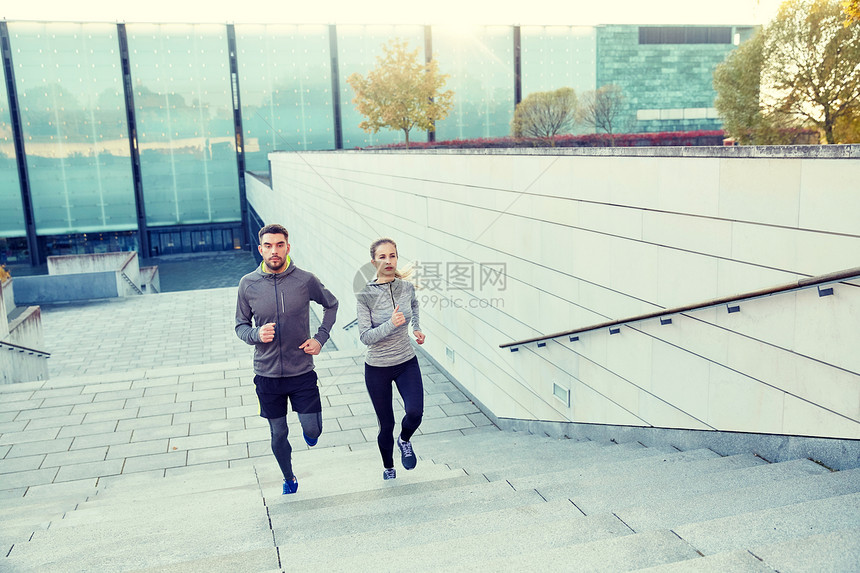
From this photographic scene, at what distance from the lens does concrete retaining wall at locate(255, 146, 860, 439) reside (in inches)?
137

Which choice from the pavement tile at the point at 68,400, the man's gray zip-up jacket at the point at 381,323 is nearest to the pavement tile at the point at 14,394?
the pavement tile at the point at 68,400

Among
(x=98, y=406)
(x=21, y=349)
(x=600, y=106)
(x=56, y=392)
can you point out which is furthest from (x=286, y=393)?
(x=600, y=106)

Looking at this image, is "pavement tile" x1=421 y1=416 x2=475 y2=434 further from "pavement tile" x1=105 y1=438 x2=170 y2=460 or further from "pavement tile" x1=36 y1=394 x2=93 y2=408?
"pavement tile" x1=36 y1=394 x2=93 y2=408

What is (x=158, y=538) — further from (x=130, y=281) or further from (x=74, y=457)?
(x=130, y=281)

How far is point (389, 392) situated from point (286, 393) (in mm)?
728

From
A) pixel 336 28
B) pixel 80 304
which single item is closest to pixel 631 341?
pixel 80 304

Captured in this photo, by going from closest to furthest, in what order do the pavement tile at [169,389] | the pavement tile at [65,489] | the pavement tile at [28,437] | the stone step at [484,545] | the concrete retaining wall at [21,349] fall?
the stone step at [484,545]
the pavement tile at [65,489]
the pavement tile at [28,437]
the pavement tile at [169,389]
the concrete retaining wall at [21,349]

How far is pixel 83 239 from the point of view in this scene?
33.0 m

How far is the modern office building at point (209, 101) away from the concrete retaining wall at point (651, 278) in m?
25.7

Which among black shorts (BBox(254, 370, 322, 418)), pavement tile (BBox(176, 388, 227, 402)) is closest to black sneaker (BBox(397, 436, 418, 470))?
black shorts (BBox(254, 370, 322, 418))

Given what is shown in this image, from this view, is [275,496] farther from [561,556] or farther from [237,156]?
[237,156]

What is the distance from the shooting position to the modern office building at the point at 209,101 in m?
30.9

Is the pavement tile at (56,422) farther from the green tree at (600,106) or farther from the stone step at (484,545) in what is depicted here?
the green tree at (600,106)

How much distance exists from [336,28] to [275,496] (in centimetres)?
3125
